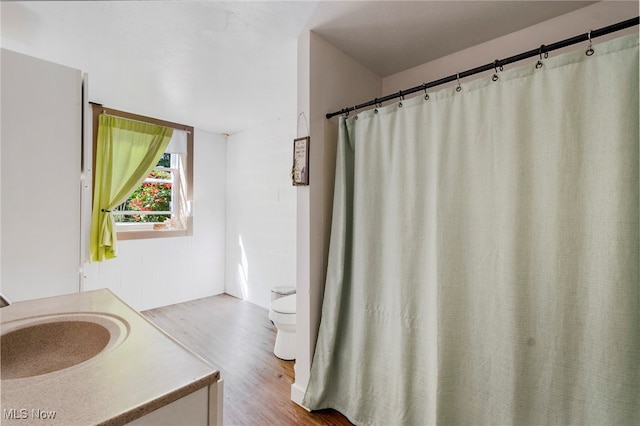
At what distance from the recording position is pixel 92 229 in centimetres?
55

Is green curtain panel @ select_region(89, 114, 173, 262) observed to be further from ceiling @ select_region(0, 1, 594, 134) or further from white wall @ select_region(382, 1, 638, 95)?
white wall @ select_region(382, 1, 638, 95)

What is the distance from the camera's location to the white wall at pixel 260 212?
2906 millimetres

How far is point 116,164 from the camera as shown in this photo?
1.92 ft

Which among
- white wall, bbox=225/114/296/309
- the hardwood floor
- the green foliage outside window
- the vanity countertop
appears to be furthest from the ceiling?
the hardwood floor

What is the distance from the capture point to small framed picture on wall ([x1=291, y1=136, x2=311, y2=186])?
1603 mm

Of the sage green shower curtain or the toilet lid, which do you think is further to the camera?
the toilet lid

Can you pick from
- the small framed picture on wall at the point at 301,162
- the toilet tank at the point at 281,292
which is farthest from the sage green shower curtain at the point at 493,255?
the toilet tank at the point at 281,292

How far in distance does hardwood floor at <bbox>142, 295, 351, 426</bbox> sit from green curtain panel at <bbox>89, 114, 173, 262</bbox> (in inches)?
53.8

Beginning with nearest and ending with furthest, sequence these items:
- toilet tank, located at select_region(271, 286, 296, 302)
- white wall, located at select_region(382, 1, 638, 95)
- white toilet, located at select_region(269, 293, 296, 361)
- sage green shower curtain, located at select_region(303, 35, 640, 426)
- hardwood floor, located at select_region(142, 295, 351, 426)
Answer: sage green shower curtain, located at select_region(303, 35, 640, 426) → white wall, located at select_region(382, 1, 638, 95) → hardwood floor, located at select_region(142, 295, 351, 426) → white toilet, located at select_region(269, 293, 296, 361) → toilet tank, located at select_region(271, 286, 296, 302)

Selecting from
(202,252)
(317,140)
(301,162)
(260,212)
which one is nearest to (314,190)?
(301,162)

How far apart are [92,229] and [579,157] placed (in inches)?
57.1

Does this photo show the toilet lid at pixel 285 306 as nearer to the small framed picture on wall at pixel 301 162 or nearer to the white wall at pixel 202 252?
→ the small framed picture on wall at pixel 301 162

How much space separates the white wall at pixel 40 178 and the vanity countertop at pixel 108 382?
0.09m

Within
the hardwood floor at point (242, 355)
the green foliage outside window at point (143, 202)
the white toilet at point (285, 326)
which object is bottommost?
the hardwood floor at point (242, 355)
